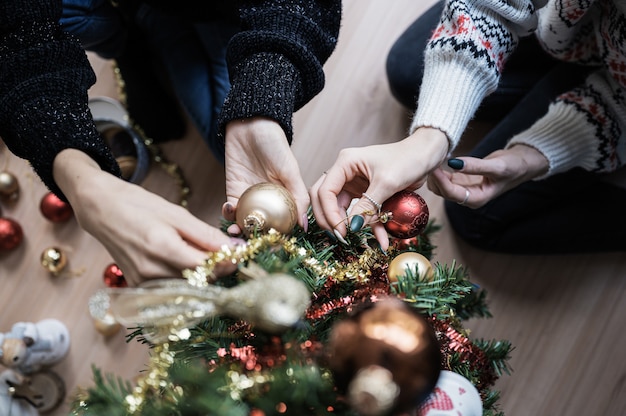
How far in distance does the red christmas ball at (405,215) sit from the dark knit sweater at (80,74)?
0.56ft

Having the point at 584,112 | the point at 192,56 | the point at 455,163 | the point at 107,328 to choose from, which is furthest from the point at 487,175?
the point at 107,328

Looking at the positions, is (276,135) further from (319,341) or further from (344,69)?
(344,69)

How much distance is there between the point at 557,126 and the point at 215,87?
647mm

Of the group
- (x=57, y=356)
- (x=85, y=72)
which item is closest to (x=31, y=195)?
(x=57, y=356)

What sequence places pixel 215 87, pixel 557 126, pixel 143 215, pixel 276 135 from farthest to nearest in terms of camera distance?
pixel 215 87, pixel 557 126, pixel 276 135, pixel 143 215

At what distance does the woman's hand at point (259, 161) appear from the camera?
24.2 inches

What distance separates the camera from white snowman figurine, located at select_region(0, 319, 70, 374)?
0.95 metres

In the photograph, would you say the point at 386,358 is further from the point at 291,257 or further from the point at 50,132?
the point at 50,132

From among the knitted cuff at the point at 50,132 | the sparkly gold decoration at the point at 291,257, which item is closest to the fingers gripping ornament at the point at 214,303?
the sparkly gold decoration at the point at 291,257

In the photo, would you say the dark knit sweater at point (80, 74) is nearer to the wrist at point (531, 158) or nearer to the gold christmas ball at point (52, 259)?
the wrist at point (531, 158)

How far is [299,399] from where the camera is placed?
0.38 m

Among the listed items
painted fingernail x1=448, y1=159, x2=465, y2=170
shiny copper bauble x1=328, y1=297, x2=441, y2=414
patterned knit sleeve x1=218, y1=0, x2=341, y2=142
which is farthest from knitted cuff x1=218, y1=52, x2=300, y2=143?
shiny copper bauble x1=328, y1=297, x2=441, y2=414

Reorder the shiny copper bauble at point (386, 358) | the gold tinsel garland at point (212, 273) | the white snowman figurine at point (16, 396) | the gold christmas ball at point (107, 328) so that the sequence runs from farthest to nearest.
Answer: the gold christmas ball at point (107, 328) → the white snowman figurine at point (16, 396) → the gold tinsel garland at point (212, 273) → the shiny copper bauble at point (386, 358)

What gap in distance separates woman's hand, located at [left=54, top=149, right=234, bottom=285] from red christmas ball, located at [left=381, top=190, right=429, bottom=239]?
0.20 meters
